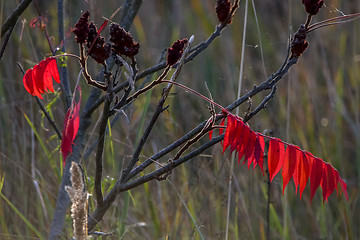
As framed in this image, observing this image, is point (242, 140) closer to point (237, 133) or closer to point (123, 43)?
point (237, 133)

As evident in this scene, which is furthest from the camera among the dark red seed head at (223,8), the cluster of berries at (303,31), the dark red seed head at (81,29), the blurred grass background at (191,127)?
the blurred grass background at (191,127)

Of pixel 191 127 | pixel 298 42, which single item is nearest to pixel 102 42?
pixel 298 42

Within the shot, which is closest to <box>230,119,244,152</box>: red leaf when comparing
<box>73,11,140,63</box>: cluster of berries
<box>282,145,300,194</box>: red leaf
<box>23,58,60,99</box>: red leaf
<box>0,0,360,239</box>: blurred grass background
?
<box>282,145,300,194</box>: red leaf

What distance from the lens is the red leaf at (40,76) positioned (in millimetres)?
1166

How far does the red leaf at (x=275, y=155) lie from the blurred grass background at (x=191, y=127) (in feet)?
1.65

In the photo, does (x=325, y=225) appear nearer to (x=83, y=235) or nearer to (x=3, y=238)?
(x=3, y=238)

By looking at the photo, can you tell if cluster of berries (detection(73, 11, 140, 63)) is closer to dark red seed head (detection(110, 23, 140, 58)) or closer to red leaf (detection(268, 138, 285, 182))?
dark red seed head (detection(110, 23, 140, 58))

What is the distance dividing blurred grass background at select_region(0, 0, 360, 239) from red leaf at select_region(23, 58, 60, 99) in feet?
1.08

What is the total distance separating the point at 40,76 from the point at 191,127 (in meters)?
1.82

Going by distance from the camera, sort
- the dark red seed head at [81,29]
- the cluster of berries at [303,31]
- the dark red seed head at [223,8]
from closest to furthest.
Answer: the dark red seed head at [81,29], the cluster of berries at [303,31], the dark red seed head at [223,8]

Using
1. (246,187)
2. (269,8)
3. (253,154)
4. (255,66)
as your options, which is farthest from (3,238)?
(269,8)

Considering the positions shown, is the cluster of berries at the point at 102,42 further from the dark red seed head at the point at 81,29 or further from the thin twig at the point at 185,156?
the thin twig at the point at 185,156

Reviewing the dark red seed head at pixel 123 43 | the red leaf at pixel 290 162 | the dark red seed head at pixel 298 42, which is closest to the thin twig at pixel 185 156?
the dark red seed head at pixel 298 42

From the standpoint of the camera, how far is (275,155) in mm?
1132
